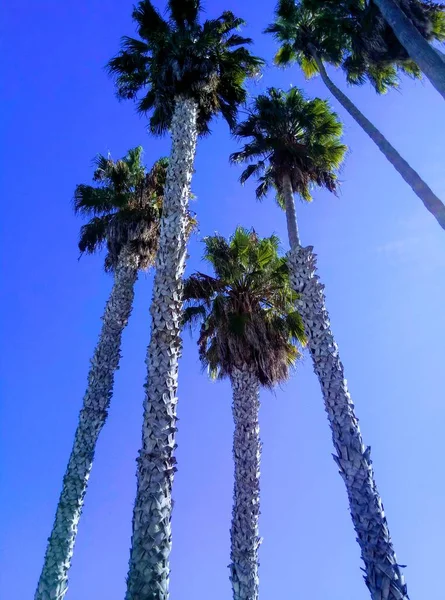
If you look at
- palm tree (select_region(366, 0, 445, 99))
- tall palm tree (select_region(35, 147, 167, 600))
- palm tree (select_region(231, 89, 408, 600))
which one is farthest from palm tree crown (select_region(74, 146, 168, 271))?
palm tree (select_region(366, 0, 445, 99))

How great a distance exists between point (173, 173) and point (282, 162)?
3.83 meters

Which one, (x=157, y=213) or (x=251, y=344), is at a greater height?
(x=157, y=213)

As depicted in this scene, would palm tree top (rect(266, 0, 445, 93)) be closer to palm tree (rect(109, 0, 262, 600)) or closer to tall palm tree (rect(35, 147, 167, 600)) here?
palm tree (rect(109, 0, 262, 600))

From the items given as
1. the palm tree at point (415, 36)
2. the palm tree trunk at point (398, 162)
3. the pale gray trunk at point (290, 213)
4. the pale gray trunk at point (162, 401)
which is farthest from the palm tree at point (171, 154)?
the palm tree at point (415, 36)

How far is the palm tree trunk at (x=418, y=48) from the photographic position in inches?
286

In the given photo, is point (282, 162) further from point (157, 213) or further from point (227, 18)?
point (227, 18)

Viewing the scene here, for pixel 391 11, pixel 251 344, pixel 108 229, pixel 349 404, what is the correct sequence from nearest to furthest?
pixel 391 11
pixel 349 404
pixel 251 344
pixel 108 229

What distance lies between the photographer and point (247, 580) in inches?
430

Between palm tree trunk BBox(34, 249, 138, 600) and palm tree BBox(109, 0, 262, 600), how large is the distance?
3.72 metres

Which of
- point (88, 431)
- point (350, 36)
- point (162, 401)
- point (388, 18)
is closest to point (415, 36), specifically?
point (388, 18)

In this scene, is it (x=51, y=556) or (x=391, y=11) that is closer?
(x=391, y=11)

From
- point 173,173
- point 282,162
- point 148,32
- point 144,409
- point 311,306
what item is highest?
point 148,32

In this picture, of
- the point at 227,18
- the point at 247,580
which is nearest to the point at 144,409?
the point at 247,580

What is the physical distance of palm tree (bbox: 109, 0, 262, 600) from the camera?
7.41m
